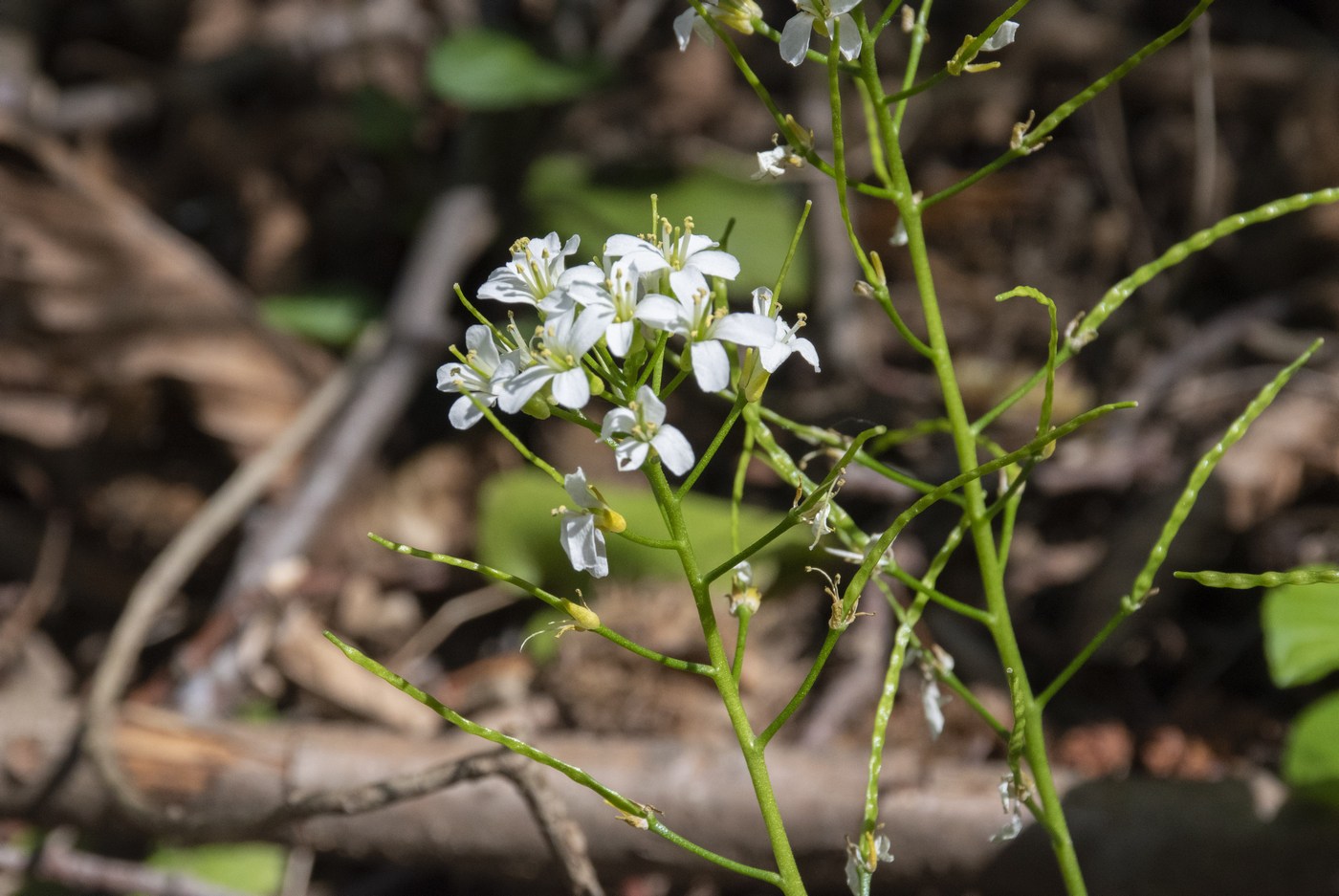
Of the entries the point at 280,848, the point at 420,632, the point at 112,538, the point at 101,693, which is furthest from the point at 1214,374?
the point at 112,538

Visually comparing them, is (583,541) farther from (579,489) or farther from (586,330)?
(586,330)

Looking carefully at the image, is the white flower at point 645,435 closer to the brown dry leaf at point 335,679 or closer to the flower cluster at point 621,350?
the flower cluster at point 621,350

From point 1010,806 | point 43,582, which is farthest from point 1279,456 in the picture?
point 43,582

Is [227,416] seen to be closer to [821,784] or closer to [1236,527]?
[821,784]

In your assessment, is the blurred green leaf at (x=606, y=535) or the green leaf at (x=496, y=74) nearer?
the blurred green leaf at (x=606, y=535)

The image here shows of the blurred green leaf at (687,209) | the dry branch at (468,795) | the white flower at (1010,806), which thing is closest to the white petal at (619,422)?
the white flower at (1010,806)

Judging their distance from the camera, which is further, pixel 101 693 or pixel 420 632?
pixel 420 632
